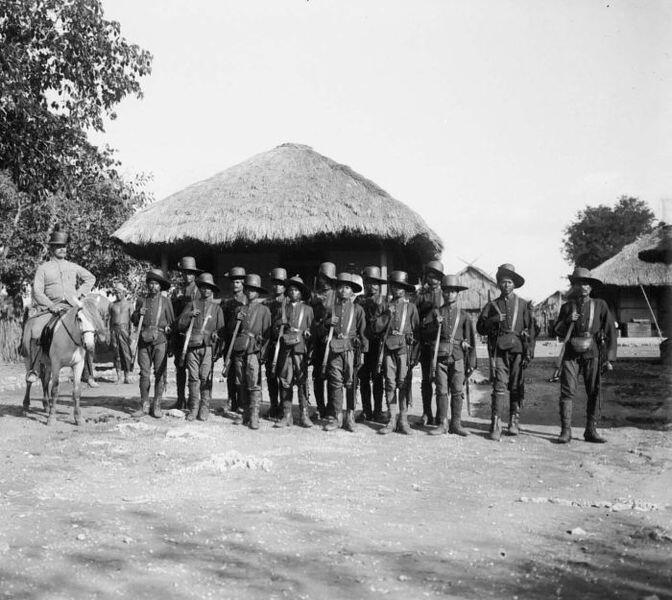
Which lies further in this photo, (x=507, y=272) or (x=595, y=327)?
(x=507, y=272)

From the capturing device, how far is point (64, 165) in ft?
45.6

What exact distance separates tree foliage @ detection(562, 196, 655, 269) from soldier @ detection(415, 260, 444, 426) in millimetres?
43554

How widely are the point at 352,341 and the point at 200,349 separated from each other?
201 centimetres

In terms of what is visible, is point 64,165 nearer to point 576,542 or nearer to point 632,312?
point 576,542

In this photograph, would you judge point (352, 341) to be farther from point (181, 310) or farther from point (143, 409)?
point (143, 409)

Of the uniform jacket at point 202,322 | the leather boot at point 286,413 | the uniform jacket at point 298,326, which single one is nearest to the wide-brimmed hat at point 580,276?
the uniform jacket at point 298,326

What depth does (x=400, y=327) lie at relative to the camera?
30.2ft

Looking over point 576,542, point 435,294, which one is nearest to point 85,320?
point 435,294

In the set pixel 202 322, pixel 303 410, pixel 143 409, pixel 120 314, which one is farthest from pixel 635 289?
pixel 143 409

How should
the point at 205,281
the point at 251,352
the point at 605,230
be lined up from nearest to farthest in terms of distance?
1. the point at 251,352
2. the point at 205,281
3. the point at 605,230

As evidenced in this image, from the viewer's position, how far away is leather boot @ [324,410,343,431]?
9.27 meters

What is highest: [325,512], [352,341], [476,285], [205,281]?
[476,285]

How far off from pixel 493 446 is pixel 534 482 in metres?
1.70

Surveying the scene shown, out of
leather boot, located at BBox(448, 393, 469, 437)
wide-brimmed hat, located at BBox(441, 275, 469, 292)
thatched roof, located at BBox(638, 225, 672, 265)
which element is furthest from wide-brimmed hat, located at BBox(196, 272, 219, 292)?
thatched roof, located at BBox(638, 225, 672, 265)
